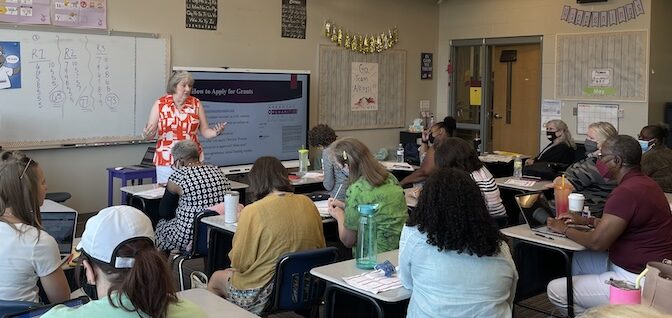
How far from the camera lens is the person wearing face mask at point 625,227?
11.4ft

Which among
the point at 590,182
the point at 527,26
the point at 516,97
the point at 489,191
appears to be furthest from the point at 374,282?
the point at 516,97

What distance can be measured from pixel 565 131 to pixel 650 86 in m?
1.94

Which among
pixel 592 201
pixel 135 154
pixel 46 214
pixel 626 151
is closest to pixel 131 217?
pixel 46 214

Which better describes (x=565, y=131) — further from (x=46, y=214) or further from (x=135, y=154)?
(x=46, y=214)

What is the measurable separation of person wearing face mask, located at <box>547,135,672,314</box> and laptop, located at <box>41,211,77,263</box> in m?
2.58

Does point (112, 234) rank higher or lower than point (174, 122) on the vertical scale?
lower

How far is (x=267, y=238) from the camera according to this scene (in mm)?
3436

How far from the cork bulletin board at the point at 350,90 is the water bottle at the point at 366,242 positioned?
594 cm

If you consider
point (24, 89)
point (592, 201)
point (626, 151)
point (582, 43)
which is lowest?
point (592, 201)

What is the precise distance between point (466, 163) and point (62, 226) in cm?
242

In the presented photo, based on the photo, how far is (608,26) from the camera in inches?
344

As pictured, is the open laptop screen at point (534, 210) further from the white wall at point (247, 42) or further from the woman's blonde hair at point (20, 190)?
the white wall at point (247, 42)

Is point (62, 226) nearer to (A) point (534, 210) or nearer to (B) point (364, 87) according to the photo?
(A) point (534, 210)

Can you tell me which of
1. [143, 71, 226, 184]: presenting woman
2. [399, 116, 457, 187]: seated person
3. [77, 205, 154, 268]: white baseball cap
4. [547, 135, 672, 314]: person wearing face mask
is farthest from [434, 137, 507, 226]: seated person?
[77, 205, 154, 268]: white baseball cap
